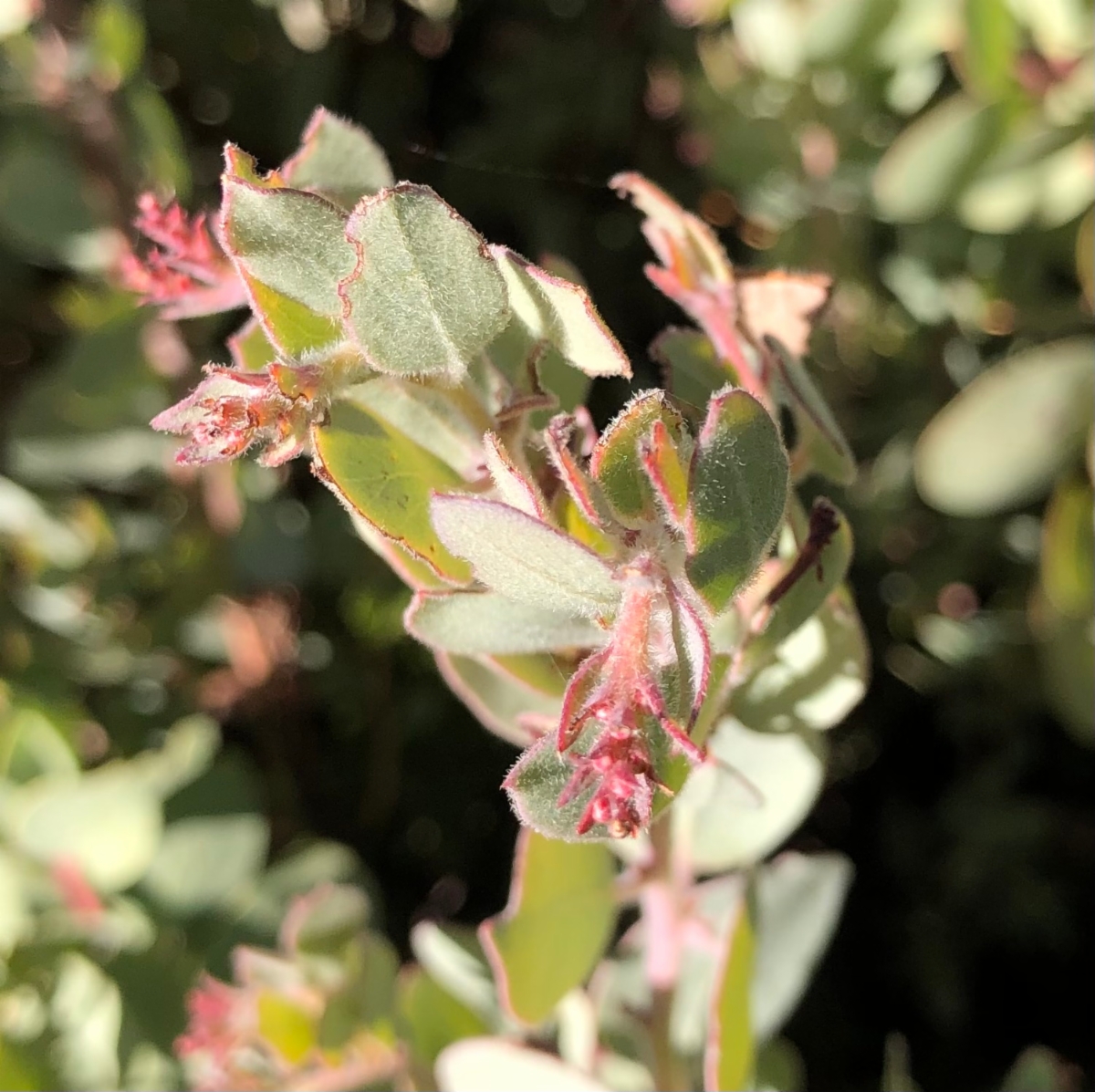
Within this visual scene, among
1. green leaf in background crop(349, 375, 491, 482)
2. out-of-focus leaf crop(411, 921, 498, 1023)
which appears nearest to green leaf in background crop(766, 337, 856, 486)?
green leaf in background crop(349, 375, 491, 482)

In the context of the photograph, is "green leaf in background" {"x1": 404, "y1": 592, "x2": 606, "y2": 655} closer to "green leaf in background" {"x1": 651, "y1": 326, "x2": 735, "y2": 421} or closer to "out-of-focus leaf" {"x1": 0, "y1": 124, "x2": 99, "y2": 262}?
"green leaf in background" {"x1": 651, "y1": 326, "x2": 735, "y2": 421}

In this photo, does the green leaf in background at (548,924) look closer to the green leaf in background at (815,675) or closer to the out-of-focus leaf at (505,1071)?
the out-of-focus leaf at (505,1071)

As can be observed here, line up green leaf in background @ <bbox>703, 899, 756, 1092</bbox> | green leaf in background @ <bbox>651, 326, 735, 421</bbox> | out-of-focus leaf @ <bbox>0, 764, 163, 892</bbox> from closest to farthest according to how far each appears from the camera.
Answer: green leaf in background @ <bbox>651, 326, 735, 421</bbox> < green leaf in background @ <bbox>703, 899, 756, 1092</bbox> < out-of-focus leaf @ <bbox>0, 764, 163, 892</bbox>

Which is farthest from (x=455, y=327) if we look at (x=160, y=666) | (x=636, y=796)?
(x=160, y=666)

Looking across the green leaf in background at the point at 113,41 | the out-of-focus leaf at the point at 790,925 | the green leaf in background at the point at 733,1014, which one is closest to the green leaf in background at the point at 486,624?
the green leaf in background at the point at 733,1014

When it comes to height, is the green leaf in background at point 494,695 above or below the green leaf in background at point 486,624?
below

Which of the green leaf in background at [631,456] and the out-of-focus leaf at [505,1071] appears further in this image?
the out-of-focus leaf at [505,1071]

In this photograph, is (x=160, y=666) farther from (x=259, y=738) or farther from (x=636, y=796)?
(x=636, y=796)
